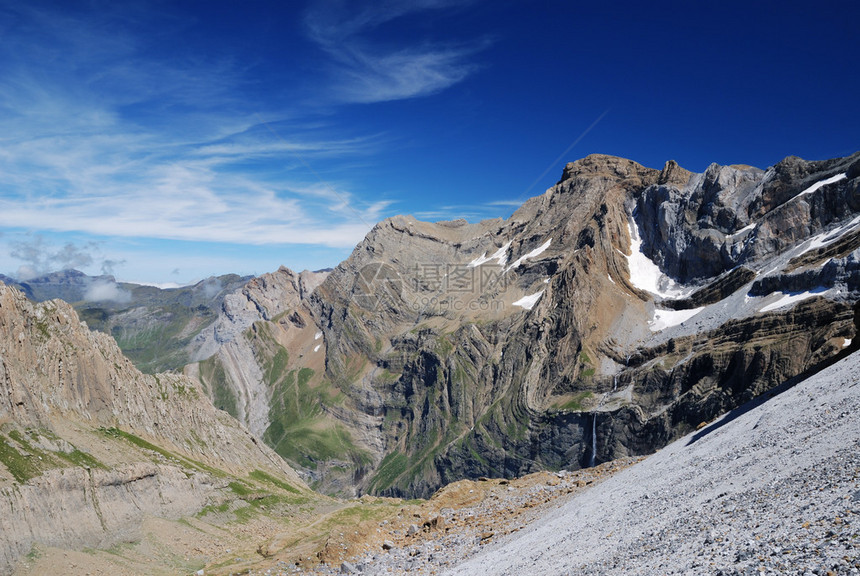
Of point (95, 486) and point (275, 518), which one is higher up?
point (95, 486)

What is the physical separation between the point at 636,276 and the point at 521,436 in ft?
215

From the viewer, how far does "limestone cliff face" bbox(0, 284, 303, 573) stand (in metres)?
52.5

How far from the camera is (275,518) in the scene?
262 ft

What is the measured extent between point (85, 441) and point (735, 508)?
67424 mm

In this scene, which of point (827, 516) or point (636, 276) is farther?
point (636, 276)

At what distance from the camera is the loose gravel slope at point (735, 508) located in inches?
741

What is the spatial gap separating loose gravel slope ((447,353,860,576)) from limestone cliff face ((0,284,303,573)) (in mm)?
41011

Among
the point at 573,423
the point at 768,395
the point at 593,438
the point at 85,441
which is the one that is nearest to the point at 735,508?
the point at 768,395

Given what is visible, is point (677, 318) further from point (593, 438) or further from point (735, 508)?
point (735, 508)

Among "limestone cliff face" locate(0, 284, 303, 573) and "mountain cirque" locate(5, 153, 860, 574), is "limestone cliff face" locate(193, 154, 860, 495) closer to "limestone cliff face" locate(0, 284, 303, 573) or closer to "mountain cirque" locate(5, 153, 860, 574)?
"mountain cirque" locate(5, 153, 860, 574)

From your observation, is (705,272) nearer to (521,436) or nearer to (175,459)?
(521,436)

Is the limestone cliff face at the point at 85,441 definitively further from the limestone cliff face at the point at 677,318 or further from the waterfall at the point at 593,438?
the limestone cliff face at the point at 677,318

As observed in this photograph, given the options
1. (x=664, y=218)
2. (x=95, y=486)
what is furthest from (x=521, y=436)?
(x=95, y=486)

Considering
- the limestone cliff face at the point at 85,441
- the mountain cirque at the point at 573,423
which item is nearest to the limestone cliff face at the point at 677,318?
the mountain cirque at the point at 573,423
